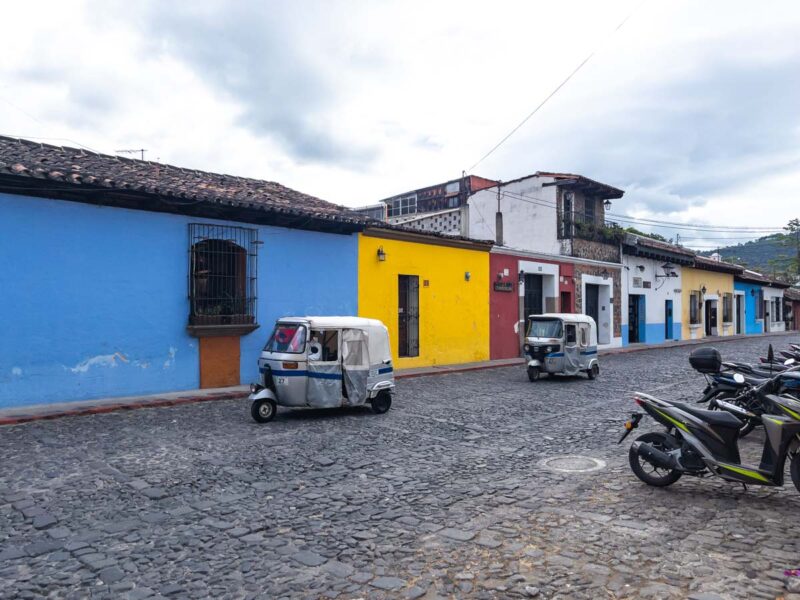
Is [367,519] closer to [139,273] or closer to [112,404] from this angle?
[112,404]

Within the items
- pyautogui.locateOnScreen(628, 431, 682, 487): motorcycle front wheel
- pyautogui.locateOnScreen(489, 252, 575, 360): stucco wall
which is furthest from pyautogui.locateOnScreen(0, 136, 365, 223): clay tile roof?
pyautogui.locateOnScreen(628, 431, 682, 487): motorcycle front wheel

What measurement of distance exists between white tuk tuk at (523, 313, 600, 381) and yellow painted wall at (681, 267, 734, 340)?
19924 millimetres

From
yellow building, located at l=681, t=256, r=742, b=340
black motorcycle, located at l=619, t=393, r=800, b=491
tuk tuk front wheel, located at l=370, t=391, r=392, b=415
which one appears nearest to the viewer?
black motorcycle, located at l=619, t=393, r=800, b=491

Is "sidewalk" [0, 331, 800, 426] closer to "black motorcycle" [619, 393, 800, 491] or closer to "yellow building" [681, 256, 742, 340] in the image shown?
"black motorcycle" [619, 393, 800, 491]

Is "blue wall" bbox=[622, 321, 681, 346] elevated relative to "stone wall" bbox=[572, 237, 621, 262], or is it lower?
lower

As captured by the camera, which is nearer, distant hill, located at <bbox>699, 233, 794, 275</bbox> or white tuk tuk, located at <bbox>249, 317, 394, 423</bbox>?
white tuk tuk, located at <bbox>249, 317, 394, 423</bbox>

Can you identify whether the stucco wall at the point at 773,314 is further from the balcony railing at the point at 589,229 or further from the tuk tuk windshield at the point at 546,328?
the tuk tuk windshield at the point at 546,328

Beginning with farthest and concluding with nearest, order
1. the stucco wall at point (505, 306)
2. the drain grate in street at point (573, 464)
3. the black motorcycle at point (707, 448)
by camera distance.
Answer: the stucco wall at point (505, 306), the drain grate in street at point (573, 464), the black motorcycle at point (707, 448)

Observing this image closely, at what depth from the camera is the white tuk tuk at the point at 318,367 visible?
8.86 metres

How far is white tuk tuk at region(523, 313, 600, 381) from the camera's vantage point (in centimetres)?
1412

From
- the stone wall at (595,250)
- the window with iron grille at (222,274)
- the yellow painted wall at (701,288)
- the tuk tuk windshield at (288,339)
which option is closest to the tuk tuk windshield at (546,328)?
the window with iron grille at (222,274)

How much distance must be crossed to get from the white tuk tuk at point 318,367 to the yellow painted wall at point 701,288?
89.2ft

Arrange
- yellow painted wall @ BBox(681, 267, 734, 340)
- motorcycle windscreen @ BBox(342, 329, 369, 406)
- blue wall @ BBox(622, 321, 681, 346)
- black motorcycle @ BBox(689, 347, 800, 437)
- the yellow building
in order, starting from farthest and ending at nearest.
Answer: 1. the yellow building
2. yellow painted wall @ BBox(681, 267, 734, 340)
3. blue wall @ BBox(622, 321, 681, 346)
4. motorcycle windscreen @ BBox(342, 329, 369, 406)
5. black motorcycle @ BBox(689, 347, 800, 437)

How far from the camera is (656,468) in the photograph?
5.45 metres
